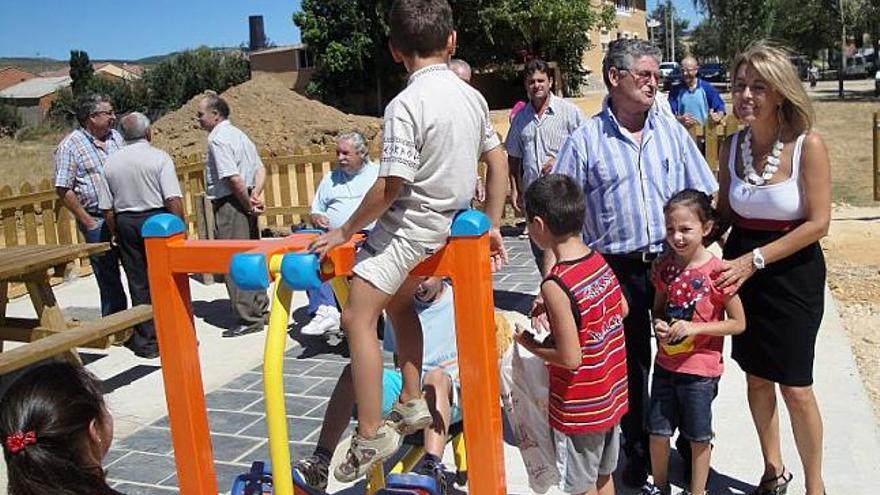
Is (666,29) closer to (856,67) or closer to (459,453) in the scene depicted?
(856,67)

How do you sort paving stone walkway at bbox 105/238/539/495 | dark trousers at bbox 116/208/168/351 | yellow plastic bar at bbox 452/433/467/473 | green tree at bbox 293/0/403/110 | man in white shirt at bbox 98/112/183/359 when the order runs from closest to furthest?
yellow plastic bar at bbox 452/433/467/473
paving stone walkway at bbox 105/238/539/495
man in white shirt at bbox 98/112/183/359
dark trousers at bbox 116/208/168/351
green tree at bbox 293/0/403/110

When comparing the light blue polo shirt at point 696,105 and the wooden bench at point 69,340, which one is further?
the light blue polo shirt at point 696,105

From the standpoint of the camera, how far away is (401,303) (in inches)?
129

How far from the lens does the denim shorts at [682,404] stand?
3465 millimetres

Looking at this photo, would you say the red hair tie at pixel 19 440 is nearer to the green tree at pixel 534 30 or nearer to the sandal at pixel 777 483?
the sandal at pixel 777 483

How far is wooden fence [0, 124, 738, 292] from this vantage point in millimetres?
9289

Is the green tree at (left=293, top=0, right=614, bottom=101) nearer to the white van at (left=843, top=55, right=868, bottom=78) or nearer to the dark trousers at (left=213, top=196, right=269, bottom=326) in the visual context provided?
the dark trousers at (left=213, top=196, right=269, bottom=326)

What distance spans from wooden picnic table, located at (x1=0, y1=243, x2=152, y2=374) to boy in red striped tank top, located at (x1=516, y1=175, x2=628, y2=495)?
3133mm

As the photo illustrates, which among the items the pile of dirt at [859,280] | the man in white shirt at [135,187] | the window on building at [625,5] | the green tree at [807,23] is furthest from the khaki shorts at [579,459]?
the window on building at [625,5]

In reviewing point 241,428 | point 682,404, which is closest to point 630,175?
point 682,404

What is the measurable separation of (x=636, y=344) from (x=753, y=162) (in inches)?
37.3

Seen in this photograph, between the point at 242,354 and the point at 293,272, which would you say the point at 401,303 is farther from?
the point at 242,354

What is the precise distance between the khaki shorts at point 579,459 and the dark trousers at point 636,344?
59 centimetres

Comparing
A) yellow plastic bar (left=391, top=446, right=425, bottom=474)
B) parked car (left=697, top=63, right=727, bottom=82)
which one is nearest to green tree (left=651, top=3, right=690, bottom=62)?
parked car (left=697, top=63, right=727, bottom=82)
